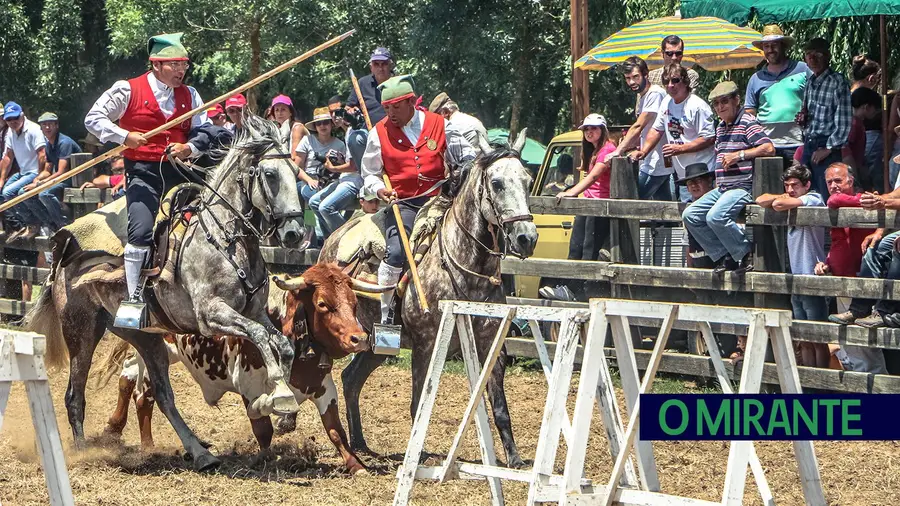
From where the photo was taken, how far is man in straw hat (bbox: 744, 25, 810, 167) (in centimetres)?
1091

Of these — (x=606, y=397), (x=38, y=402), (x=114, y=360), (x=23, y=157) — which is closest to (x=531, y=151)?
(x=23, y=157)

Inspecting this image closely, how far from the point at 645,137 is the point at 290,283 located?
13.5 feet

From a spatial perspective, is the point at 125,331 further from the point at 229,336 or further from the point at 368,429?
the point at 368,429

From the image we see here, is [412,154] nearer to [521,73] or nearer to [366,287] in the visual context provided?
[366,287]

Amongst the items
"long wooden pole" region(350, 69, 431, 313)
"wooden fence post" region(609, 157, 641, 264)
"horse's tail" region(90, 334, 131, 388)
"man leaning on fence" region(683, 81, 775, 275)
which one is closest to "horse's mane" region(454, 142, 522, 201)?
"long wooden pole" region(350, 69, 431, 313)

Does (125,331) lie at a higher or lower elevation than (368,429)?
higher

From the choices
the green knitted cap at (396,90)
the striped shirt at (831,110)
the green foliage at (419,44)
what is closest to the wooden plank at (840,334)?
the striped shirt at (831,110)

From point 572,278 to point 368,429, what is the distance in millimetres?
2613

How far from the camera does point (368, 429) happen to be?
10680 mm

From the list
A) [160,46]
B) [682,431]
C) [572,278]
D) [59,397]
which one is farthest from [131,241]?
[682,431]

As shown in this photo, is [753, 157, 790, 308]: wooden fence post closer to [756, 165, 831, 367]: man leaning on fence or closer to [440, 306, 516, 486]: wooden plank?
[756, 165, 831, 367]: man leaning on fence

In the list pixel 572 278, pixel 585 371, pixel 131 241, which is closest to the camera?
pixel 585 371

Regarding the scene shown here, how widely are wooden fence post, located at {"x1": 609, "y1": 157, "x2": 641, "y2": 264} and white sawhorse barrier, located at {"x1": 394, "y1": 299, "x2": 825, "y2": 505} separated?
4922 mm

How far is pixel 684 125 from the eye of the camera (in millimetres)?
11078
